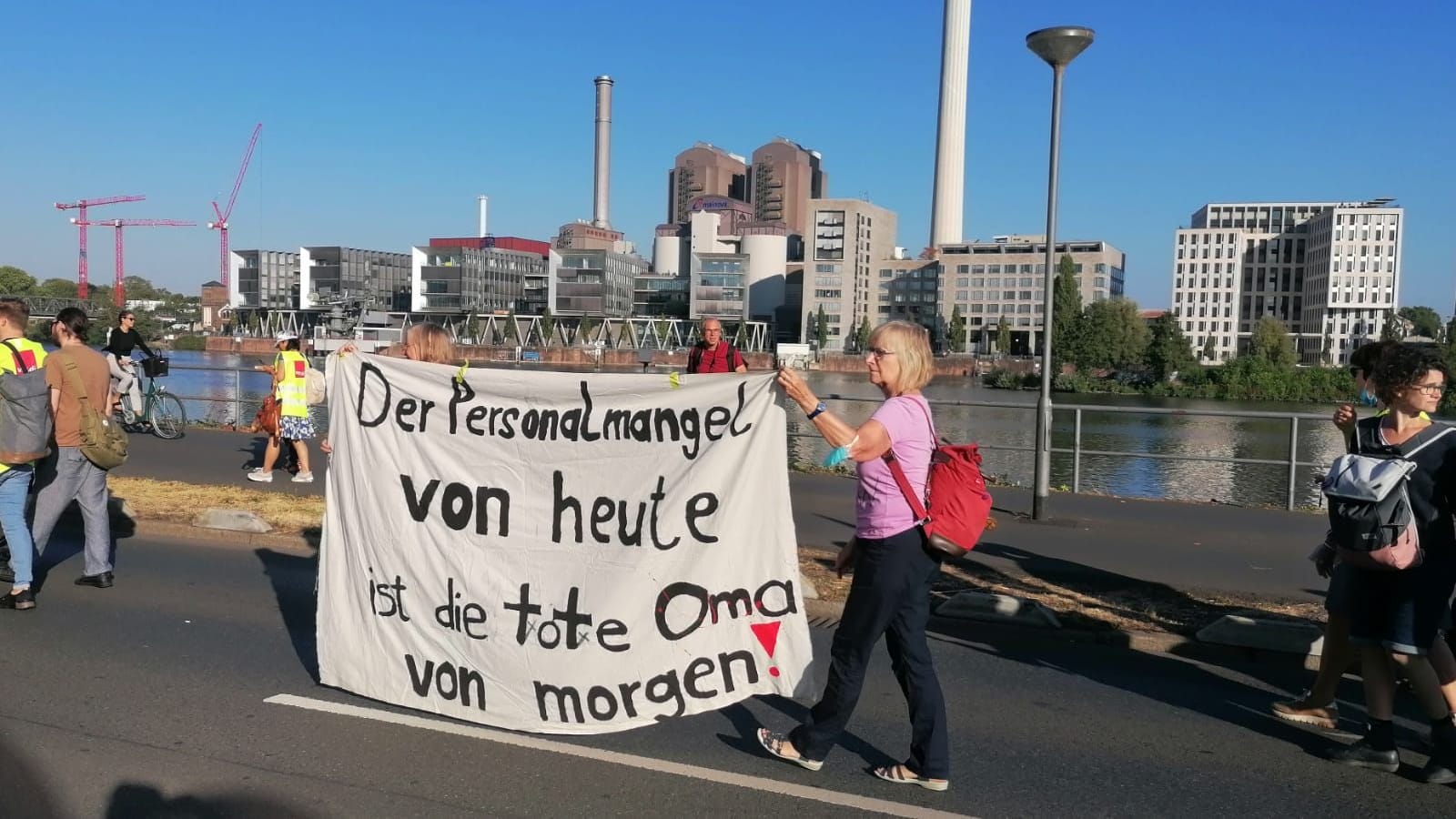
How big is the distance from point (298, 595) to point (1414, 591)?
654 centimetres

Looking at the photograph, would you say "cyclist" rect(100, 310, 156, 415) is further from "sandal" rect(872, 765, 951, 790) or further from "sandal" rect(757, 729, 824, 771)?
"sandal" rect(872, 765, 951, 790)

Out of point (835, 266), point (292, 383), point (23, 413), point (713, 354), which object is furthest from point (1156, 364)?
point (23, 413)

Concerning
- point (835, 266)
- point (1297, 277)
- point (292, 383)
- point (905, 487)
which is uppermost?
point (1297, 277)

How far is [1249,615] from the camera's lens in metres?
7.26

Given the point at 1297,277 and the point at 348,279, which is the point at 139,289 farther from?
the point at 1297,277

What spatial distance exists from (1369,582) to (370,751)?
14.0 ft

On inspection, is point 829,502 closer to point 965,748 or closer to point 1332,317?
point 965,748

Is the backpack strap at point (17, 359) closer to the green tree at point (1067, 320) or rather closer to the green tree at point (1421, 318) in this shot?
the green tree at point (1067, 320)

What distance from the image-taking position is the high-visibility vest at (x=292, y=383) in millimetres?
13000

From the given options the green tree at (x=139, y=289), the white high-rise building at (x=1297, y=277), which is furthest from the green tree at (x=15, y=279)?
the white high-rise building at (x=1297, y=277)

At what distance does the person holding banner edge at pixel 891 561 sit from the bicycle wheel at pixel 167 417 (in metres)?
15.9

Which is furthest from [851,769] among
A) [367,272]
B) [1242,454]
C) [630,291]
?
[367,272]

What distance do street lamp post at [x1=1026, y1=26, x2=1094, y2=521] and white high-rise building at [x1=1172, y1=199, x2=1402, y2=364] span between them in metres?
155

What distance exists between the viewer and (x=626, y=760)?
477 centimetres
